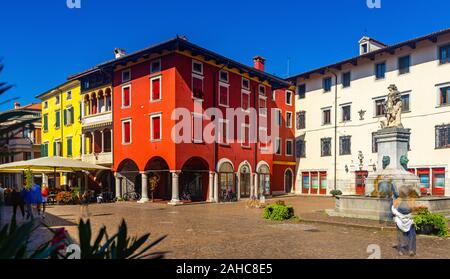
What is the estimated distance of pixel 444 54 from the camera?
2934 cm

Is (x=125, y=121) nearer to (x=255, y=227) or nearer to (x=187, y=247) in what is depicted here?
(x=255, y=227)

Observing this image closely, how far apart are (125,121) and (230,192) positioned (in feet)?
34.8

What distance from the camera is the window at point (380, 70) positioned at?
1323 inches

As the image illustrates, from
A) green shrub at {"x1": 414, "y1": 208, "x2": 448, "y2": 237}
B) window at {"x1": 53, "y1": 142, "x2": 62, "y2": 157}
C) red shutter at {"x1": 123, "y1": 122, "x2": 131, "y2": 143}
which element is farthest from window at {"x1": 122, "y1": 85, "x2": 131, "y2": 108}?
green shrub at {"x1": 414, "y1": 208, "x2": 448, "y2": 237}

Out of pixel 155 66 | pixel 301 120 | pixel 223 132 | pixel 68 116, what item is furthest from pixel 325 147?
pixel 68 116

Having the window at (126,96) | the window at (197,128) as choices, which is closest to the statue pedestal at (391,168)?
the window at (197,128)

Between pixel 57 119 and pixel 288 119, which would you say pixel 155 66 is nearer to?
pixel 57 119

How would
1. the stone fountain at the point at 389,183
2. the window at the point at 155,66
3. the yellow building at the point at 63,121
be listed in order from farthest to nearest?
the yellow building at the point at 63,121
the window at the point at 155,66
the stone fountain at the point at 389,183

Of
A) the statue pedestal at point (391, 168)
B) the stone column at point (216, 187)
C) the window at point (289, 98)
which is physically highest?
the window at point (289, 98)

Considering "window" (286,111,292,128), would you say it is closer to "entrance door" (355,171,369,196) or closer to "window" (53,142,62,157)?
"entrance door" (355,171,369,196)

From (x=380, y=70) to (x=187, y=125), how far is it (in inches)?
772

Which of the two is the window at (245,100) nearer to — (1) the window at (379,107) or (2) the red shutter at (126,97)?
(2) the red shutter at (126,97)

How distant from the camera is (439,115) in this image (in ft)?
96.9
